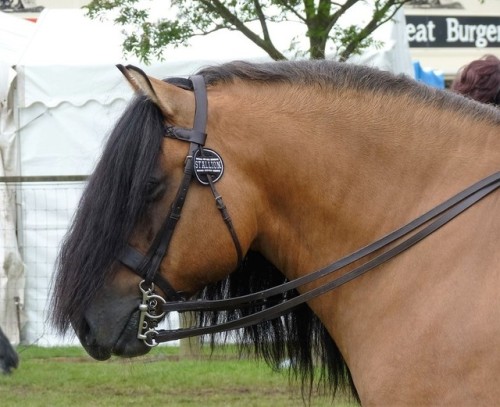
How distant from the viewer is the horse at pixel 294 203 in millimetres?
2723

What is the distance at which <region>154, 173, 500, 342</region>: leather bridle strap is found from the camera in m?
2.70

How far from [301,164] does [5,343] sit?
5.30 meters

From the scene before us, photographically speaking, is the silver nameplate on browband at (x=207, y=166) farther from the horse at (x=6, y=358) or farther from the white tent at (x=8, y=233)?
the white tent at (x=8, y=233)

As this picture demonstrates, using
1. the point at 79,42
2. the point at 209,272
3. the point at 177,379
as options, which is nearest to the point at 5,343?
the point at 177,379

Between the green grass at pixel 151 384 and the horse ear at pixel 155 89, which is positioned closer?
the horse ear at pixel 155 89

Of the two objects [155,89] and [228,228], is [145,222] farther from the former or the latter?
[155,89]

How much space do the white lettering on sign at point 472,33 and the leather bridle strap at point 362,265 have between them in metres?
16.3

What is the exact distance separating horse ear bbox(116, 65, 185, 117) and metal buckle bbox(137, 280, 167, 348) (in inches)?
22.0

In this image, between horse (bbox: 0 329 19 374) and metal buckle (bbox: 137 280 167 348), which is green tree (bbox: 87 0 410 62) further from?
metal buckle (bbox: 137 280 167 348)

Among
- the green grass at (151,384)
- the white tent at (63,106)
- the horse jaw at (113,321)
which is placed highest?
the horse jaw at (113,321)

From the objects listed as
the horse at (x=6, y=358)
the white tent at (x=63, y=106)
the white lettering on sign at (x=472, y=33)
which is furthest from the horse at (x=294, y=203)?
the white lettering on sign at (x=472, y=33)

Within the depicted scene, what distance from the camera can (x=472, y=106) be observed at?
114 inches

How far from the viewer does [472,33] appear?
60.7ft

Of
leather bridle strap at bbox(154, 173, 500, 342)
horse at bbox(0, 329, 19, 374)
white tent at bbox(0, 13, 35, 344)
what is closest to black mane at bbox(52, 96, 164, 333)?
leather bridle strap at bbox(154, 173, 500, 342)
